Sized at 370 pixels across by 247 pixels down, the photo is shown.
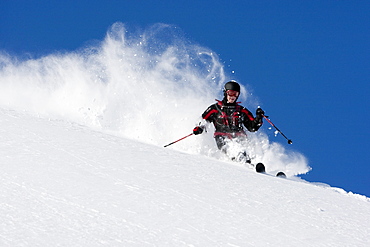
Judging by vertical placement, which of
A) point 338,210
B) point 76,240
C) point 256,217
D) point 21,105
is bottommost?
point 76,240

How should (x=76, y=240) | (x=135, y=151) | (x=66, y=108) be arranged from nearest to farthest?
(x=76, y=240), (x=135, y=151), (x=66, y=108)

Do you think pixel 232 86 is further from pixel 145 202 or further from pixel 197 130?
pixel 145 202

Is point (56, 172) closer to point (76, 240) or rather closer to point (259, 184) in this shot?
point (76, 240)

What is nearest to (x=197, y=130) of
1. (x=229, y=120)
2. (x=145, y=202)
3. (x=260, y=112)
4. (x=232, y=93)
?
(x=229, y=120)

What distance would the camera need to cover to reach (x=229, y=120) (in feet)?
27.7

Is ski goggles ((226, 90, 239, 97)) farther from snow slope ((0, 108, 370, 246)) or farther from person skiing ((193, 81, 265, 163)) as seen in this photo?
snow slope ((0, 108, 370, 246))

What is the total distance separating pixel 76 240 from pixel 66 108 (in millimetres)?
8008

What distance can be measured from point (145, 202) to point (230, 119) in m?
4.48

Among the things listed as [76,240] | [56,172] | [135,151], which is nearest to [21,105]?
[135,151]

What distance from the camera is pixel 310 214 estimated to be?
15.1 ft

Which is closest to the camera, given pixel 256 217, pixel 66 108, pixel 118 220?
pixel 118 220

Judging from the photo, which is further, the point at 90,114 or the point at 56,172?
the point at 90,114

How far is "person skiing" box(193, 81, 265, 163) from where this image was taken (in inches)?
329

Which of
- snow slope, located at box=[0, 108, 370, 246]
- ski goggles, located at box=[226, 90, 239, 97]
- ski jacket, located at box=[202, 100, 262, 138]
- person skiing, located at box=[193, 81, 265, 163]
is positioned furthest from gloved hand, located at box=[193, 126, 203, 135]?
snow slope, located at box=[0, 108, 370, 246]
